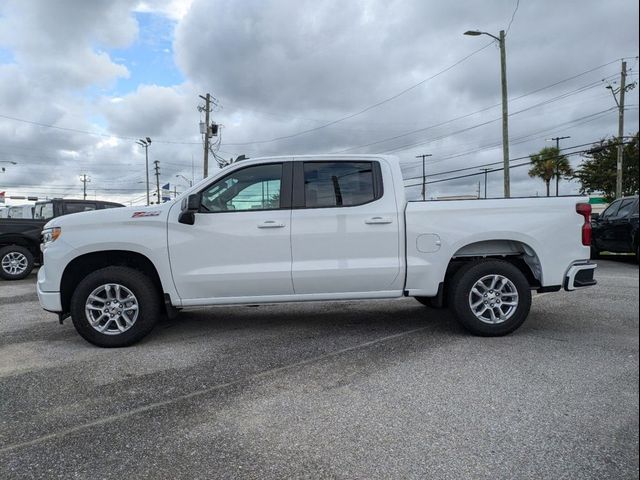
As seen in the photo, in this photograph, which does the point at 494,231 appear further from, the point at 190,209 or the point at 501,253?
the point at 190,209

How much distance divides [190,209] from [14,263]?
8113 millimetres

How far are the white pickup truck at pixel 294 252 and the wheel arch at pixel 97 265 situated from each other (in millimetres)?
13

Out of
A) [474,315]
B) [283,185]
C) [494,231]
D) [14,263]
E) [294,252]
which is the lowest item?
[474,315]

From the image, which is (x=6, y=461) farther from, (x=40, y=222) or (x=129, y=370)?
(x=40, y=222)

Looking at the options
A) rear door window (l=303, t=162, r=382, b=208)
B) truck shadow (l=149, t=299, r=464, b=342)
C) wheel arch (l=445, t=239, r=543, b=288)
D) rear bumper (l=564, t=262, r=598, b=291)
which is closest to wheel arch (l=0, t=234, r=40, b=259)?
truck shadow (l=149, t=299, r=464, b=342)

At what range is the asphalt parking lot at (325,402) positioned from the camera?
255cm

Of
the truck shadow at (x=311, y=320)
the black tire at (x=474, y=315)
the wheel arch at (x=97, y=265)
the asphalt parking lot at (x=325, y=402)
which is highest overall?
the wheel arch at (x=97, y=265)

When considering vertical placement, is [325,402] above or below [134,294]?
below

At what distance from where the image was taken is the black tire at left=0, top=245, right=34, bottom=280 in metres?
10.4

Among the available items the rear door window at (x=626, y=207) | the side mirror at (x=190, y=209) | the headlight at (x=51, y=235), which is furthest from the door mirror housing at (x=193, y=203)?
the rear door window at (x=626, y=207)

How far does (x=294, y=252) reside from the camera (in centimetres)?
479

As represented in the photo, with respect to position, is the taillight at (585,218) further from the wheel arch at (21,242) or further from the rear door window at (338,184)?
the wheel arch at (21,242)

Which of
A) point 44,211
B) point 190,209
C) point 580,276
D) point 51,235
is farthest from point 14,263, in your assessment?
point 580,276

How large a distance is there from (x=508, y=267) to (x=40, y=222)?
33.9 ft
